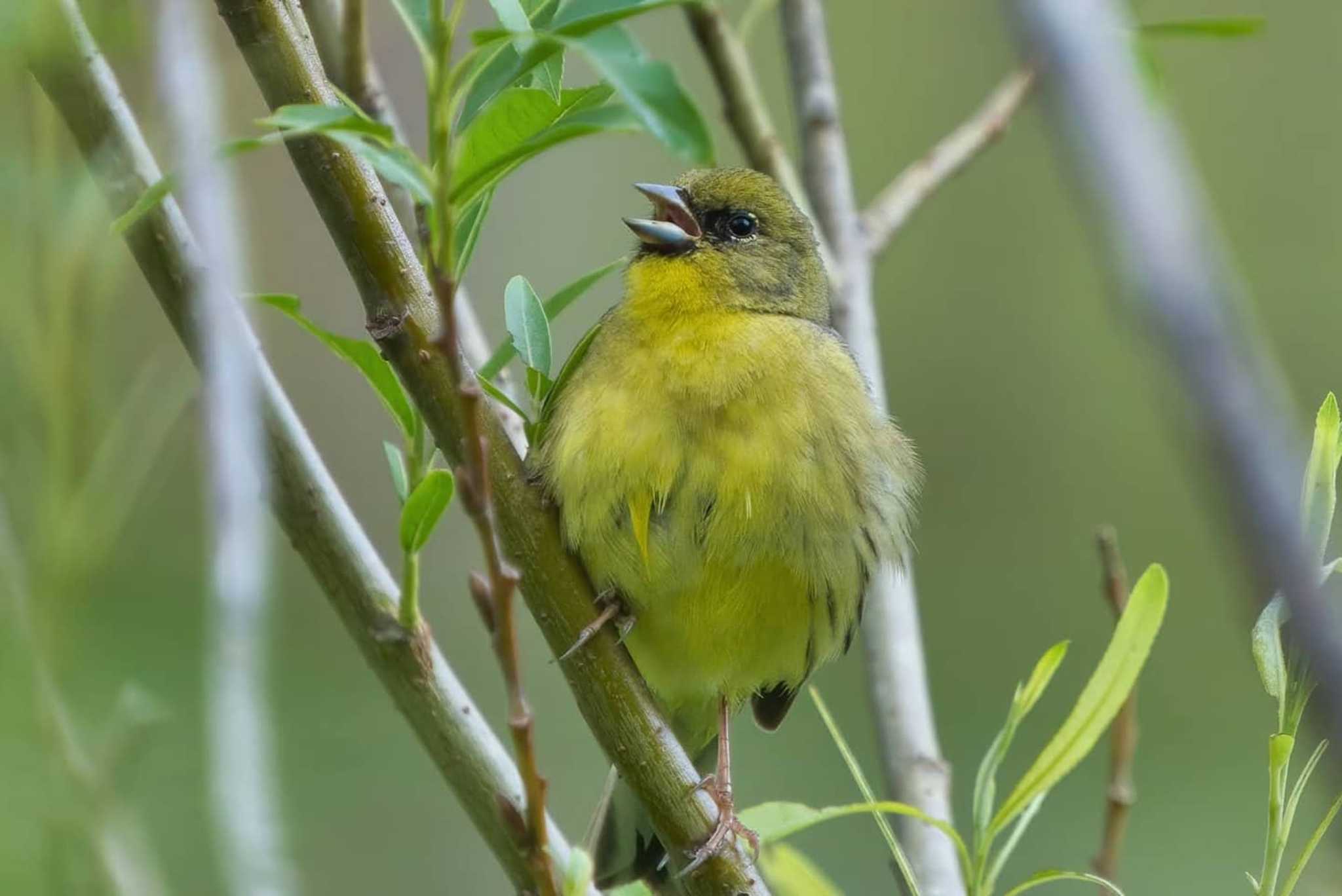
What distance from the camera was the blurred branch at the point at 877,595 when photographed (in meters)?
3.20

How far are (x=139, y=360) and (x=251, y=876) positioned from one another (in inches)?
243

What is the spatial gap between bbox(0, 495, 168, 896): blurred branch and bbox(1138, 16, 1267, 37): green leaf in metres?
1.72

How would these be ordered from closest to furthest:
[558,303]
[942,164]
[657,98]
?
[657,98], [558,303], [942,164]

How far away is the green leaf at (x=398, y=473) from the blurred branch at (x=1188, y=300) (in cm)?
161

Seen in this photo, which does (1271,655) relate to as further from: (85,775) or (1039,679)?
(85,775)

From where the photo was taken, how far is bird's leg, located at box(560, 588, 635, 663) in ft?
7.68

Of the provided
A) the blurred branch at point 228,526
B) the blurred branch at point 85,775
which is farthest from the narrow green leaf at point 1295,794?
the blurred branch at point 85,775

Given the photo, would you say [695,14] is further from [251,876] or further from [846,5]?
[846,5]

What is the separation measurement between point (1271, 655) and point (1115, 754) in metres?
1.12

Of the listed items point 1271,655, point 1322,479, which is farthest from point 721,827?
point 1322,479

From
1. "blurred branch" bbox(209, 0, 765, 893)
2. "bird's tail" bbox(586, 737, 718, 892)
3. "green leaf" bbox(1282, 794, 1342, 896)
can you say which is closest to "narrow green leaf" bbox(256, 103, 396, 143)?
"blurred branch" bbox(209, 0, 765, 893)

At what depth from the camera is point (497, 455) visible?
2254 mm

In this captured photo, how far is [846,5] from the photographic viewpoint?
983 centimetres

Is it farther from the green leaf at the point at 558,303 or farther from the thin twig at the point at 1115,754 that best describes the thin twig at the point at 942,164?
the green leaf at the point at 558,303
